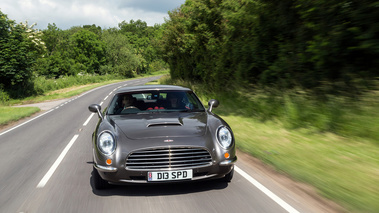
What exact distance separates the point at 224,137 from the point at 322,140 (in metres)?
3.04

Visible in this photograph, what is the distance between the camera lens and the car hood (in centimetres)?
418

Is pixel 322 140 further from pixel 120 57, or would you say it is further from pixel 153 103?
pixel 120 57

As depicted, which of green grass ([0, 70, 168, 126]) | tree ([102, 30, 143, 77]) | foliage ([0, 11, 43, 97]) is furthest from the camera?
tree ([102, 30, 143, 77])

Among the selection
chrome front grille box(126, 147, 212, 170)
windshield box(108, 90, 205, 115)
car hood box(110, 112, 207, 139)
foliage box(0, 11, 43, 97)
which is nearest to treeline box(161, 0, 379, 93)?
windshield box(108, 90, 205, 115)

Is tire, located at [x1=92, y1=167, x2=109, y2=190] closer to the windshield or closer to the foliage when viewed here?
the windshield

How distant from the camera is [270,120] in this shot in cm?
922

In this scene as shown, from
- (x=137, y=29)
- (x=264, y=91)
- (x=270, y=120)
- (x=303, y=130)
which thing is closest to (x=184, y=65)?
(x=264, y=91)

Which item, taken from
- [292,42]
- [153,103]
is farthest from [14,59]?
[153,103]

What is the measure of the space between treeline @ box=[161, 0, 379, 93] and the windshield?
3.75 m

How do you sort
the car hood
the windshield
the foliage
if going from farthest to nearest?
1. the foliage
2. the windshield
3. the car hood

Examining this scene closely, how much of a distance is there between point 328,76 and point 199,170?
5.45m

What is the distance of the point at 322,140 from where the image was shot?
21.0ft

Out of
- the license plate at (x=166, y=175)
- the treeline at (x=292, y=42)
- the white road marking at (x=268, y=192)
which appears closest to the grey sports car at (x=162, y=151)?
the license plate at (x=166, y=175)

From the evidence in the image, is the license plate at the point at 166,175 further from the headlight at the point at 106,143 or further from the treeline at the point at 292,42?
the treeline at the point at 292,42
